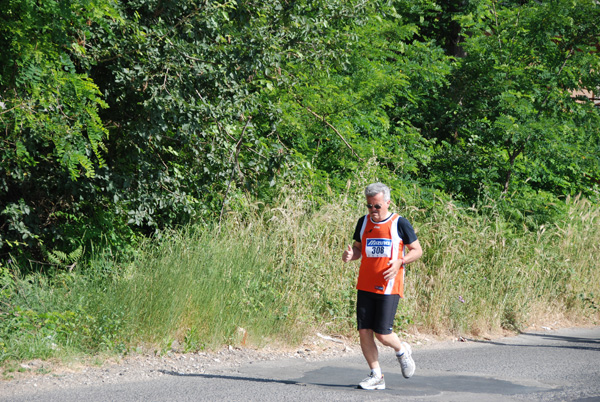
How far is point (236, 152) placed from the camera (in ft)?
31.9

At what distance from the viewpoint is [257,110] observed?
373 inches

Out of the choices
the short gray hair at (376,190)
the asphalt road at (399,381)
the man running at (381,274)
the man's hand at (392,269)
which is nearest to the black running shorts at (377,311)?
the man running at (381,274)

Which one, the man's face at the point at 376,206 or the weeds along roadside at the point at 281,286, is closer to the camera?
the man's face at the point at 376,206

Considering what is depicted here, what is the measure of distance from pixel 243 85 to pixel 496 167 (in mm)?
7679

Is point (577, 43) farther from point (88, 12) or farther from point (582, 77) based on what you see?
point (88, 12)

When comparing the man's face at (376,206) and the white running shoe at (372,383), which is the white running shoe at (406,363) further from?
the man's face at (376,206)

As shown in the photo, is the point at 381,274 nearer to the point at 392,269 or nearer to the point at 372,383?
the point at 392,269

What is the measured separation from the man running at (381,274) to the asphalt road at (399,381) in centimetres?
37

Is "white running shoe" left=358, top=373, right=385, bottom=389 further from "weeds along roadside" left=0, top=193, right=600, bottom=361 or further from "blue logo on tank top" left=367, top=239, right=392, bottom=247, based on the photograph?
"weeds along roadside" left=0, top=193, right=600, bottom=361

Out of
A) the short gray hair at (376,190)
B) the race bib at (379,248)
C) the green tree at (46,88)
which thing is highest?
the green tree at (46,88)

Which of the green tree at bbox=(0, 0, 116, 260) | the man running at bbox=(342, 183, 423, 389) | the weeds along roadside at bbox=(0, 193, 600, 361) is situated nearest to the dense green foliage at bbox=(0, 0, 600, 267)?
the green tree at bbox=(0, 0, 116, 260)

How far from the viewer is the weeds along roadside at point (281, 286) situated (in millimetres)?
7203

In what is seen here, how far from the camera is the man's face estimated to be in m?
6.20

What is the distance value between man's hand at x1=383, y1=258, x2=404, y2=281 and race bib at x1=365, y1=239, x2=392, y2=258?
0.28ft
